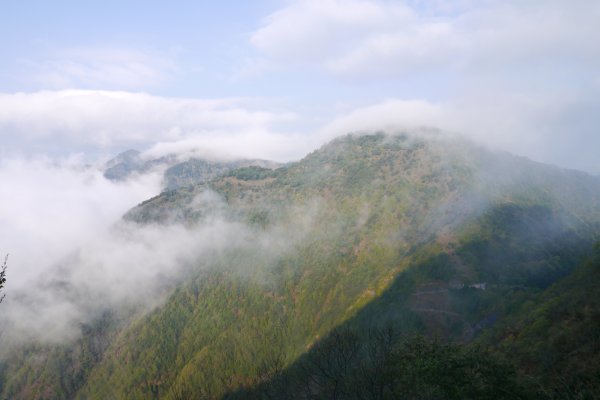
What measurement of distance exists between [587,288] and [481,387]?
277 ft

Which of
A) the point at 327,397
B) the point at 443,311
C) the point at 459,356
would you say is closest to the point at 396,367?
the point at 459,356

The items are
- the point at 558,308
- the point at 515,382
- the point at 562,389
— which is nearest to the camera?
the point at 515,382

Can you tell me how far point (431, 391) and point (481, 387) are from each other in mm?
6495

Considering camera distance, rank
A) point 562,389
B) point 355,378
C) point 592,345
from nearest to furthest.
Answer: point 562,389 → point 355,378 → point 592,345

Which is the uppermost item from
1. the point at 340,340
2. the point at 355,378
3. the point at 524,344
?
the point at 340,340

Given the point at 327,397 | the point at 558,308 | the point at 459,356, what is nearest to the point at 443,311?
the point at 558,308

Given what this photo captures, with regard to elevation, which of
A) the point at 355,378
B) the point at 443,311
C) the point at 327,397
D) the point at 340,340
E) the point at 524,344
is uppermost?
the point at 340,340

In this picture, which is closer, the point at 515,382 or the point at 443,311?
the point at 515,382

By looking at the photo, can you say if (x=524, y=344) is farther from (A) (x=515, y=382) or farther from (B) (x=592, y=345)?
(A) (x=515, y=382)

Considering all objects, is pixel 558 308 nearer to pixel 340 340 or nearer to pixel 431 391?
pixel 340 340

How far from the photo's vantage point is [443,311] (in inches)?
7495

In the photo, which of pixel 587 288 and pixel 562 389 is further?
pixel 587 288

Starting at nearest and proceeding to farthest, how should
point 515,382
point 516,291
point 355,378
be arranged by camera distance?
point 515,382 < point 355,378 < point 516,291

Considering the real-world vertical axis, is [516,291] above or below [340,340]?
below
